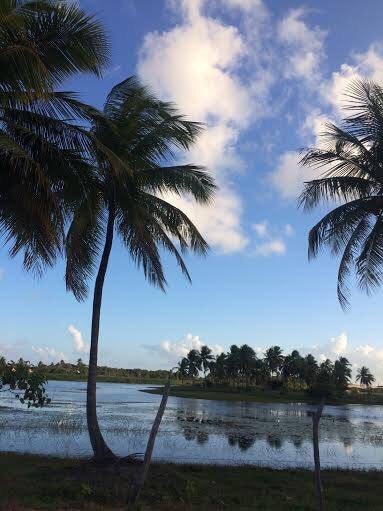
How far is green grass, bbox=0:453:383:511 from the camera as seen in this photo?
1130 cm

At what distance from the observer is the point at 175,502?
1188 cm

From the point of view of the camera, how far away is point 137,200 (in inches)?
596

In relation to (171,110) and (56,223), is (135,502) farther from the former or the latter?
(171,110)

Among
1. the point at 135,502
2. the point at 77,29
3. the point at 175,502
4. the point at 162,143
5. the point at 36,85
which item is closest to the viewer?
the point at 36,85

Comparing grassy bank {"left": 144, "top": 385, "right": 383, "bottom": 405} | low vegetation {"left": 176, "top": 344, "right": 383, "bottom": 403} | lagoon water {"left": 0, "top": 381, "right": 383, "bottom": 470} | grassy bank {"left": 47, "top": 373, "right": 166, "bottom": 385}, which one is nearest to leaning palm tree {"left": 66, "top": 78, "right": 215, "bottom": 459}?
lagoon water {"left": 0, "top": 381, "right": 383, "bottom": 470}

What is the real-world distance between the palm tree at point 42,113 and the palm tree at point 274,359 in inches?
4196

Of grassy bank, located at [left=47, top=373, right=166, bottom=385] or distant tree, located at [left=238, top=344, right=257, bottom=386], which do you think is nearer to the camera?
distant tree, located at [left=238, top=344, right=257, bottom=386]

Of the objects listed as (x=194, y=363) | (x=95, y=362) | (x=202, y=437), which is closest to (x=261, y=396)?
(x=194, y=363)

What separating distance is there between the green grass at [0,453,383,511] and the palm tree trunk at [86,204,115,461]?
0.51 m

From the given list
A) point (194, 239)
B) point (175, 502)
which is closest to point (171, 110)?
point (194, 239)

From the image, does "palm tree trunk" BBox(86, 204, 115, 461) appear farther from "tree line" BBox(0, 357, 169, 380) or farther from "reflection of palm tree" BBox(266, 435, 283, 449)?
"tree line" BBox(0, 357, 169, 380)

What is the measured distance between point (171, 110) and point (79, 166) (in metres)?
5.46

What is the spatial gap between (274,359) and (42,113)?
10816cm

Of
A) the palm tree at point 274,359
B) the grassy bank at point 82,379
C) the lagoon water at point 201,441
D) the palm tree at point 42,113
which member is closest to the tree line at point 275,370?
the palm tree at point 274,359
